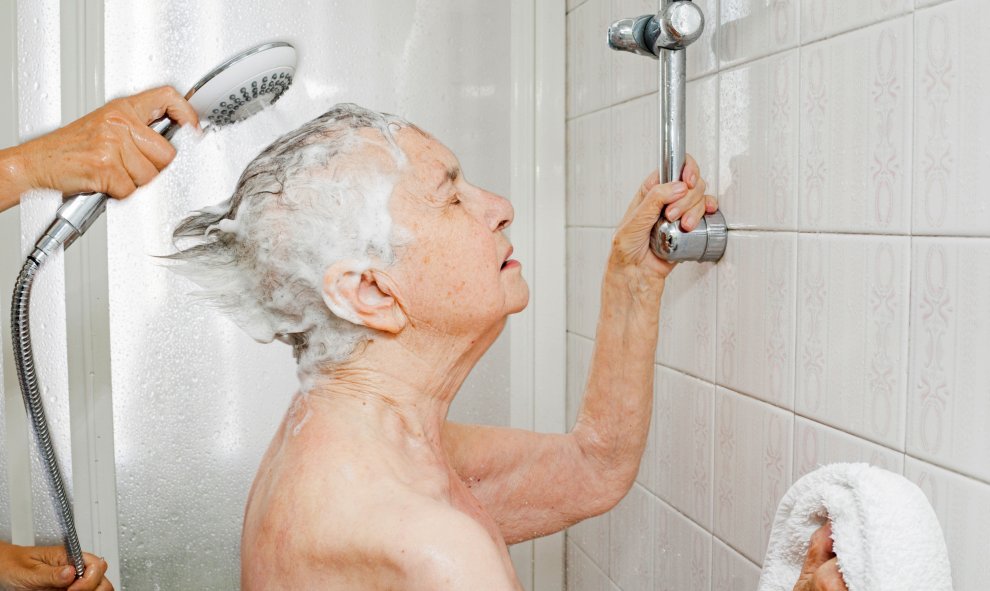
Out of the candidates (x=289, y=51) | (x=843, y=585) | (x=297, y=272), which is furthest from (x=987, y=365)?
(x=289, y=51)

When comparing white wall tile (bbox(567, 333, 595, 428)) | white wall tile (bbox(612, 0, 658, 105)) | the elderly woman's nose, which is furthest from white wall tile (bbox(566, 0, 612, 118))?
the elderly woman's nose

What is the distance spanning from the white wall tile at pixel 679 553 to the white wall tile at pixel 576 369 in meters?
0.37

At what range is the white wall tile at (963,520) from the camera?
0.73 meters

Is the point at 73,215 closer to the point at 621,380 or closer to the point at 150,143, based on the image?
the point at 150,143

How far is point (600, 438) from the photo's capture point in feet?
4.03

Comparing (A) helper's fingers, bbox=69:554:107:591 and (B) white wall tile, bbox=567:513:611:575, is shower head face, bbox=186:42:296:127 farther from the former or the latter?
(B) white wall tile, bbox=567:513:611:575

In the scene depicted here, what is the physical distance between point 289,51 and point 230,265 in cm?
26

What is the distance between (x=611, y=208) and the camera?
152 centimetres

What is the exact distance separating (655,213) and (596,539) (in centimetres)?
77

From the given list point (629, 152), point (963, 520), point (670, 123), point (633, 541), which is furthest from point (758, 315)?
point (633, 541)

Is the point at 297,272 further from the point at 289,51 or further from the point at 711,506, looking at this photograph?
the point at 711,506

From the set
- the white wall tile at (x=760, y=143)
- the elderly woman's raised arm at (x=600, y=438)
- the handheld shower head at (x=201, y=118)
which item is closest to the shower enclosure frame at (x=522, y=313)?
the handheld shower head at (x=201, y=118)

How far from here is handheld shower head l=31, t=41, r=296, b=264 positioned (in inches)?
39.8

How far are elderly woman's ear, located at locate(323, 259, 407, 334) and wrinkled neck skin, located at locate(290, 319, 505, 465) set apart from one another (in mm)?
31
